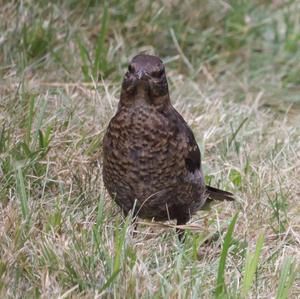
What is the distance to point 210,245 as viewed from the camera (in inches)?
181

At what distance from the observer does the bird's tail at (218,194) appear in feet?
16.4

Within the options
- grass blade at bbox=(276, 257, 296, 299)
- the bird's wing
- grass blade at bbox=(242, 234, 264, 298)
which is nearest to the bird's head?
the bird's wing

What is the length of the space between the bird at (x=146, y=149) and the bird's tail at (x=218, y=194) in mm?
361

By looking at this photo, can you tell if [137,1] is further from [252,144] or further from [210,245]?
[210,245]

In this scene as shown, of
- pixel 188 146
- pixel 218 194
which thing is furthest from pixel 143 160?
pixel 218 194

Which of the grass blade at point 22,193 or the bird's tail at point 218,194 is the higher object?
the grass blade at point 22,193

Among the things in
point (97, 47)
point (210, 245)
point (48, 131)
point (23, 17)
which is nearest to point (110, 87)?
point (97, 47)

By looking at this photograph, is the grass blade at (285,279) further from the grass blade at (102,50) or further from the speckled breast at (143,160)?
the grass blade at (102,50)

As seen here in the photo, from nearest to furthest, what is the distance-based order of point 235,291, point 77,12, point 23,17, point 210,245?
1. point 235,291
2. point 210,245
3. point 23,17
4. point 77,12

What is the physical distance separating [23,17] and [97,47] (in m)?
0.49

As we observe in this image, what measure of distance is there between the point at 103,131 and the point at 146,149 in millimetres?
928

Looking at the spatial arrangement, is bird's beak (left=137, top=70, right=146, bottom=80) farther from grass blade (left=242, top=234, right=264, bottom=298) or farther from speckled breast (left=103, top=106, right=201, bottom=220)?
grass blade (left=242, top=234, right=264, bottom=298)

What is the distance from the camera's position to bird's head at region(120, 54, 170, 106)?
451 centimetres

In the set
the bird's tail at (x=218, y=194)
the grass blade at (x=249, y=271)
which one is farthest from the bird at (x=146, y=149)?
the grass blade at (x=249, y=271)
